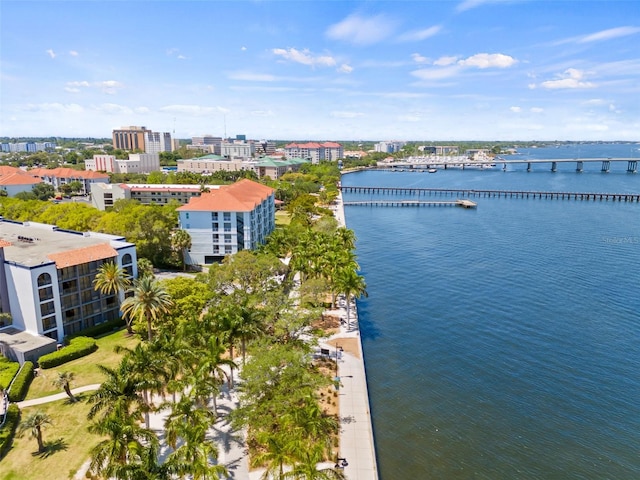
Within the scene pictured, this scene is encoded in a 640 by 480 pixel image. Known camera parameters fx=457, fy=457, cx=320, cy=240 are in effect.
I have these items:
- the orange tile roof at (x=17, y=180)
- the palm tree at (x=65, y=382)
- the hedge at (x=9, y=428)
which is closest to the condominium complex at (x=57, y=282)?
the palm tree at (x=65, y=382)

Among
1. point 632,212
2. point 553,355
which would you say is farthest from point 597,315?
point 632,212

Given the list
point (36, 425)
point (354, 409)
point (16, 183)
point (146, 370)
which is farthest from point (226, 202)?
point (16, 183)

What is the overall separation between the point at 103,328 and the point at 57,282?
7.87m

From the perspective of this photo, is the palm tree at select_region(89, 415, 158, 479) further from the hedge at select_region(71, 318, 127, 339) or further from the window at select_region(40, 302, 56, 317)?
the hedge at select_region(71, 318, 127, 339)

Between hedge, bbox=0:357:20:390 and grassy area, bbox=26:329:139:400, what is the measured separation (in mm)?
1983

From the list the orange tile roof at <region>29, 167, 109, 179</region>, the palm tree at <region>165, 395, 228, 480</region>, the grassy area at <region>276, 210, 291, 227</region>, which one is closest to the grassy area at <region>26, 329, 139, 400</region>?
the palm tree at <region>165, 395, 228, 480</region>

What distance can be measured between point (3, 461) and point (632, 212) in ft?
567

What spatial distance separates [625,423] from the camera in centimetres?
4241

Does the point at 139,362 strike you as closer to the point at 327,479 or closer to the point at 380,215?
the point at 327,479

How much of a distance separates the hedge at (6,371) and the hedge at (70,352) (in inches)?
90.1

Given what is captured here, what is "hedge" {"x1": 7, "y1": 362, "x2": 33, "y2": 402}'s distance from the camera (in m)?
41.2

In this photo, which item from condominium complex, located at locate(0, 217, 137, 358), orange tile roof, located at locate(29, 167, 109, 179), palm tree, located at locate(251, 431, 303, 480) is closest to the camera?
palm tree, located at locate(251, 431, 303, 480)

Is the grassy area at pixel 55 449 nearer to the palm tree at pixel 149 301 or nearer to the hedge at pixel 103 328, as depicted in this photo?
the palm tree at pixel 149 301

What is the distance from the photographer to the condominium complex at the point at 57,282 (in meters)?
50.7
